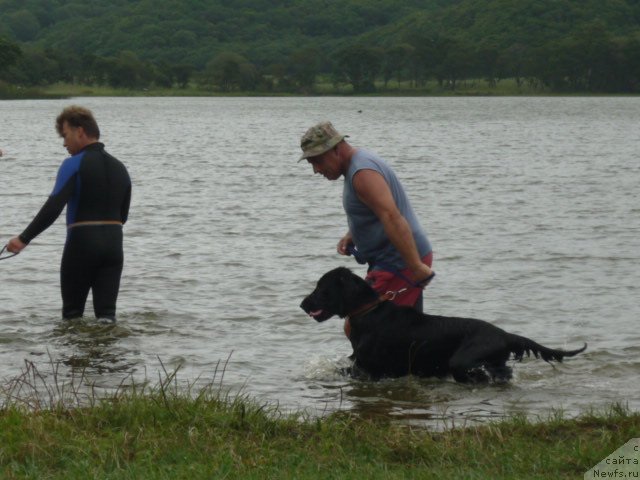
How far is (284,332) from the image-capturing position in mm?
10914

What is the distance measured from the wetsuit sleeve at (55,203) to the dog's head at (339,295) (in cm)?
234

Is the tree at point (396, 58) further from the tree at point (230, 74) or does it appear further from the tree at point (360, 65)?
the tree at point (230, 74)

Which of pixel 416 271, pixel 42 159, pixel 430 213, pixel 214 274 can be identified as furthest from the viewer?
pixel 42 159

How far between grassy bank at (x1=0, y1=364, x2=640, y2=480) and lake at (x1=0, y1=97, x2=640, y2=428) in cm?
69

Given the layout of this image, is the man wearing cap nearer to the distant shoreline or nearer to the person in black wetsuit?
the person in black wetsuit

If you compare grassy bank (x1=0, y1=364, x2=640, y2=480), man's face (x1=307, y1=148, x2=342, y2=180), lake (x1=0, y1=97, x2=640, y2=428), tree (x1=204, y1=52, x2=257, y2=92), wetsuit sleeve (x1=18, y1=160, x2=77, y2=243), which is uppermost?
man's face (x1=307, y1=148, x2=342, y2=180)

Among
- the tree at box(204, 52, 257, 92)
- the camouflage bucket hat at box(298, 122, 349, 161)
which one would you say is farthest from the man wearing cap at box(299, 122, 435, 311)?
the tree at box(204, 52, 257, 92)

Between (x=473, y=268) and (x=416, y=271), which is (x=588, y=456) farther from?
(x=473, y=268)

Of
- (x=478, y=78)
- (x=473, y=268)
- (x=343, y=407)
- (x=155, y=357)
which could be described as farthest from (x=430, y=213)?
(x=478, y=78)

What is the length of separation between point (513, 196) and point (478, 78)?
504 ft

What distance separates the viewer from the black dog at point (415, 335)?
7723mm

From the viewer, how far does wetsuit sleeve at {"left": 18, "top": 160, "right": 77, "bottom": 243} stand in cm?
895

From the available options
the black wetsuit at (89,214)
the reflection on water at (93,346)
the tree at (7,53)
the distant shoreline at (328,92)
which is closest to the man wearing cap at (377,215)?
the black wetsuit at (89,214)

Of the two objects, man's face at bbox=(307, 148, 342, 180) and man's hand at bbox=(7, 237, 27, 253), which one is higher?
man's face at bbox=(307, 148, 342, 180)
